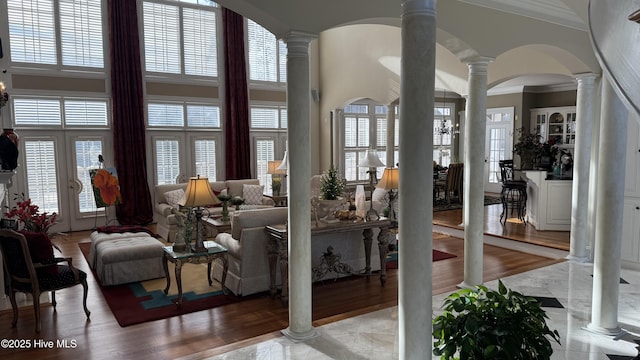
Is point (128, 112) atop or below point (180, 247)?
atop

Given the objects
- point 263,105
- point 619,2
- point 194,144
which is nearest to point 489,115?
point 263,105

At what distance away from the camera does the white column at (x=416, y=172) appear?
260 cm

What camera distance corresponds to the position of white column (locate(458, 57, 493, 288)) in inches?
197

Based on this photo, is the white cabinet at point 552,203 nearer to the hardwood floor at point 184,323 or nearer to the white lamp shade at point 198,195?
the hardwood floor at point 184,323

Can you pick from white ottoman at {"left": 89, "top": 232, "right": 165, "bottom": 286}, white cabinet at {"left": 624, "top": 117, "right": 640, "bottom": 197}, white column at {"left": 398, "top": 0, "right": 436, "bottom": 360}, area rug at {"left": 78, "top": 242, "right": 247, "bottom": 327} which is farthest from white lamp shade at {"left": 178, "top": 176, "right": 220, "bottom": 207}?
white cabinet at {"left": 624, "top": 117, "right": 640, "bottom": 197}

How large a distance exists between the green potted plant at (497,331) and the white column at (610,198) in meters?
1.95

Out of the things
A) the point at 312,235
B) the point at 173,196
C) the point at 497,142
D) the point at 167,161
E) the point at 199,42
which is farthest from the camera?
the point at 497,142

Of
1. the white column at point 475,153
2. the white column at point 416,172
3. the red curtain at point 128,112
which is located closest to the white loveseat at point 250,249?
the white column at point 475,153

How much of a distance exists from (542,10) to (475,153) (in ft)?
6.30

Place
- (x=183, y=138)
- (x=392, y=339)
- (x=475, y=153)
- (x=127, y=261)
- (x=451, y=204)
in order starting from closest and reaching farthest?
(x=392, y=339), (x=475, y=153), (x=127, y=261), (x=183, y=138), (x=451, y=204)

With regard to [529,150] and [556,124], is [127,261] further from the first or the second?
[556,124]

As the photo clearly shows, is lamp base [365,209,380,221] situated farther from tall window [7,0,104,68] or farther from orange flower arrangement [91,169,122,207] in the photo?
tall window [7,0,104,68]

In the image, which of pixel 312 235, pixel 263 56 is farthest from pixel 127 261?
pixel 263 56

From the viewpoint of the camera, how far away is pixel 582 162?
249 inches
